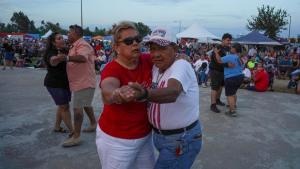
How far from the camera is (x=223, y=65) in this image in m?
6.78

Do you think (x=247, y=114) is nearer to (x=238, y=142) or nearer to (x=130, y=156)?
(x=238, y=142)

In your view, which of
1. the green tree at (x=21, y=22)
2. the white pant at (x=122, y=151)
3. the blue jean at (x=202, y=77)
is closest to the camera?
the white pant at (x=122, y=151)

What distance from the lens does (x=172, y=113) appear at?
2.22 m

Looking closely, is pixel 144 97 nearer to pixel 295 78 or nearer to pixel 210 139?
pixel 210 139

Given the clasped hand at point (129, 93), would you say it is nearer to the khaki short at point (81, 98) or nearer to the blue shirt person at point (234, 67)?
the khaki short at point (81, 98)

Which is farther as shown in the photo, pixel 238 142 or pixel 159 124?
pixel 238 142

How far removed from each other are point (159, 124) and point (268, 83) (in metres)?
9.20

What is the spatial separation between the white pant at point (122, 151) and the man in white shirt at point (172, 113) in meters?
0.16

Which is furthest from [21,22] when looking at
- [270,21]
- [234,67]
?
[234,67]

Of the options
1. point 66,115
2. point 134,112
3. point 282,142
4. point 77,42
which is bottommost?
point 282,142

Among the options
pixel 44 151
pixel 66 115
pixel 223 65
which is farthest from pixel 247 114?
pixel 44 151

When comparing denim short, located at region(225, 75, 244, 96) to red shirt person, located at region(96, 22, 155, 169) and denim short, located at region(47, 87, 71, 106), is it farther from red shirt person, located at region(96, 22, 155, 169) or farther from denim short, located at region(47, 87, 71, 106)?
red shirt person, located at region(96, 22, 155, 169)

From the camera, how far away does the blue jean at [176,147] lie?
7.41ft

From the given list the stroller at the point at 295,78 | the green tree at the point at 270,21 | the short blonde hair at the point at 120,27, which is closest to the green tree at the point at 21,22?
the green tree at the point at 270,21
